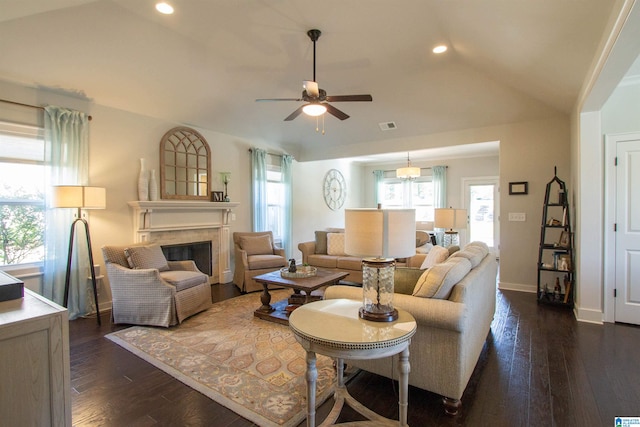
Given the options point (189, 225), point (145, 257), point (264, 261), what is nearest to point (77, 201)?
point (145, 257)

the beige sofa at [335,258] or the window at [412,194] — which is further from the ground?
the window at [412,194]

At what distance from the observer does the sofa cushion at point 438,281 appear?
203 cm

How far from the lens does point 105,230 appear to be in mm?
4027

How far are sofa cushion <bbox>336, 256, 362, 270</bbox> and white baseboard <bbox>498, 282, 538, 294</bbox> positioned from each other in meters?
2.27

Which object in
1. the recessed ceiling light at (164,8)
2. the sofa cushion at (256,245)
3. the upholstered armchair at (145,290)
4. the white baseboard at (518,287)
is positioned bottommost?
the white baseboard at (518,287)

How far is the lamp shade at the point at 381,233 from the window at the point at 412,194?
6965 millimetres

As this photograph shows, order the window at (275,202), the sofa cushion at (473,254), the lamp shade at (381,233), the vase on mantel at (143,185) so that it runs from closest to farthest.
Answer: the lamp shade at (381,233), the sofa cushion at (473,254), the vase on mantel at (143,185), the window at (275,202)

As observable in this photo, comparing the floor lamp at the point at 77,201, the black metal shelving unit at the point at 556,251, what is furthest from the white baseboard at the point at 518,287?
the floor lamp at the point at 77,201

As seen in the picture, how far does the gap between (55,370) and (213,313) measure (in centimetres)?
270

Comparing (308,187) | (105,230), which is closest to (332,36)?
(105,230)

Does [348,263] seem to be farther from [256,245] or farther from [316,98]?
[316,98]

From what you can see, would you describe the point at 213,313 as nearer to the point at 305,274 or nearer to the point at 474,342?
the point at 305,274

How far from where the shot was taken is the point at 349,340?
1.48m

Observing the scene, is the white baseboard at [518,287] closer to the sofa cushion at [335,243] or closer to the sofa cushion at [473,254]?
the sofa cushion at [473,254]
